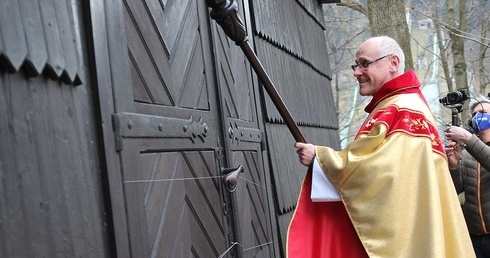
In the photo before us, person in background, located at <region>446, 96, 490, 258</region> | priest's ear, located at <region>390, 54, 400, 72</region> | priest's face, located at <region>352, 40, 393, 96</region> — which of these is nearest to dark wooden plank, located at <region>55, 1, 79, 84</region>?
priest's face, located at <region>352, 40, 393, 96</region>

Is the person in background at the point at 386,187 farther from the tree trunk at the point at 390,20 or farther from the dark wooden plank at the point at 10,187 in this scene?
the tree trunk at the point at 390,20

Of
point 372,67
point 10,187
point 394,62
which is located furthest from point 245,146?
point 10,187

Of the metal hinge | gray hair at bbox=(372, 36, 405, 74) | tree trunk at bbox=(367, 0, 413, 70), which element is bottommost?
the metal hinge

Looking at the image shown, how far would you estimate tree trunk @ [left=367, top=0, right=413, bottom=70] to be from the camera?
30.0 ft

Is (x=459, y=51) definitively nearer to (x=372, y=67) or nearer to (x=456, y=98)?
(x=456, y=98)

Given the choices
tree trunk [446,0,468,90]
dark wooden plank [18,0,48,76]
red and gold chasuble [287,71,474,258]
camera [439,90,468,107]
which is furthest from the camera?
tree trunk [446,0,468,90]

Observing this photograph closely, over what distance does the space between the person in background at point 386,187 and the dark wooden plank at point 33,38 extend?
2.19m

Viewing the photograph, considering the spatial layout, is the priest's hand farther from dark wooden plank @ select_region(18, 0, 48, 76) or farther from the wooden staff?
dark wooden plank @ select_region(18, 0, 48, 76)

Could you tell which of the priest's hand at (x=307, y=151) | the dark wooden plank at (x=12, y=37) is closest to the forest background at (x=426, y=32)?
the priest's hand at (x=307, y=151)

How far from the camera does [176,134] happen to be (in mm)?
3316

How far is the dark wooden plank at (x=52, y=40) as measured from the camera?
2.15 metres

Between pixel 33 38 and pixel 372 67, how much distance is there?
8.37 feet

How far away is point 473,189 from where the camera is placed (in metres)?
5.73

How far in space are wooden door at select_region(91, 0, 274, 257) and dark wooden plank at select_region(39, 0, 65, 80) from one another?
367 mm
